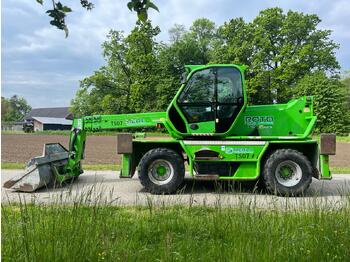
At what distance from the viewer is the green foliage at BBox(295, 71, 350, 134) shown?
1972 inches

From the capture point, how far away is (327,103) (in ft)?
168

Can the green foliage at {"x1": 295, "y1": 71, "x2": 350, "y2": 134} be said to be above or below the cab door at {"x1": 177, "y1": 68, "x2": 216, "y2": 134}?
above

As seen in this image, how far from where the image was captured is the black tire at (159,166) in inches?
364

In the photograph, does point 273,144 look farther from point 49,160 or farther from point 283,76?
point 283,76

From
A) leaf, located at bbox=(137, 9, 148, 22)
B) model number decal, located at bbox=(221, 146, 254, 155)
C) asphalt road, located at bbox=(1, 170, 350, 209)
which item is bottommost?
asphalt road, located at bbox=(1, 170, 350, 209)

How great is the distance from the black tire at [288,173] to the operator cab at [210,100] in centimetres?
136

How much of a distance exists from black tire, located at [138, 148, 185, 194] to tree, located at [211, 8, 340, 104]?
4493cm

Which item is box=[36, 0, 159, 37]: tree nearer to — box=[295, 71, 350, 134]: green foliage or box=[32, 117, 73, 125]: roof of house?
box=[295, 71, 350, 134]: green foliage

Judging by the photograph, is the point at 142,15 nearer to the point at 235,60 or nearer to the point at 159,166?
the point at 159,166

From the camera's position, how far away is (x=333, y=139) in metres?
9.11

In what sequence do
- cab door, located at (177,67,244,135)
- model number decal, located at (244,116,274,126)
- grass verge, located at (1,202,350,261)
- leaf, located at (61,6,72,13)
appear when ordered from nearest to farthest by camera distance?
leaf, located at (61,6,72,13) → grass verge, located at (1,202,350,261) → cab door, located at (177,67,244,135) → model number decal, located at (244,116,274,126)

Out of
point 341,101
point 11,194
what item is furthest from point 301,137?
point 341,101

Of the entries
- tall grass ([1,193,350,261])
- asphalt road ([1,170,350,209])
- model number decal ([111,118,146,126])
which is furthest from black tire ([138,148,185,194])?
tall grass ([1,193,350,261])

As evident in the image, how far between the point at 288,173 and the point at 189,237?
6.11 m
